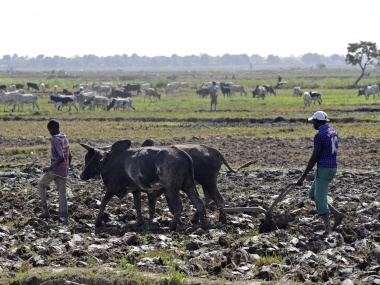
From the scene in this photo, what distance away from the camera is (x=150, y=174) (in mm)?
13680

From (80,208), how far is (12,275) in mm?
4933

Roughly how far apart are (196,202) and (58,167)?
2672 mm

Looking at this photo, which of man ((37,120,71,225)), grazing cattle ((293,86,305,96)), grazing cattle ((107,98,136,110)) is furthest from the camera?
grazing cattle ((293,86,305,96))

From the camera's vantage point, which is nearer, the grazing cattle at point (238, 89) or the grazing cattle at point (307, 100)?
the grazing cattle at point (307, 100)

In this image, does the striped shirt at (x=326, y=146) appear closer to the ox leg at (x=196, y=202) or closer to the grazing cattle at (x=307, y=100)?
the ox leg at (x=196, y=202)

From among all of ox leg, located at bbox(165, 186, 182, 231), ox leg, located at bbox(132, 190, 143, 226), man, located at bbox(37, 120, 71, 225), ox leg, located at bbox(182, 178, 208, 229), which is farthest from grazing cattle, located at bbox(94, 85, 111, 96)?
ox leg, located at bbox(165, 186, 182, 231)

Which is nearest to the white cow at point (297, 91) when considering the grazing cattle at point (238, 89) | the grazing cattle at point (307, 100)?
the grazing cattle at point (238, 89)

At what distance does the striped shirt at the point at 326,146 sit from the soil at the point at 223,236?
1094 mm

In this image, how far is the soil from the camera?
33.6 ft

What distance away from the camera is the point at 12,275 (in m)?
10.3

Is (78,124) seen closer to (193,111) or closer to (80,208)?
(193,111)

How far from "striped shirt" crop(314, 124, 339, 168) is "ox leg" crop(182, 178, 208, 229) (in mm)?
2303

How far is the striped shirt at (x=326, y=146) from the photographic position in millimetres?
12141

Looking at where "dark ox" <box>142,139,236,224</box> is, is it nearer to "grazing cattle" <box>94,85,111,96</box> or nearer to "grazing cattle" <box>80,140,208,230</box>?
"grazing cattle" <box>80,140,208,230</box>
